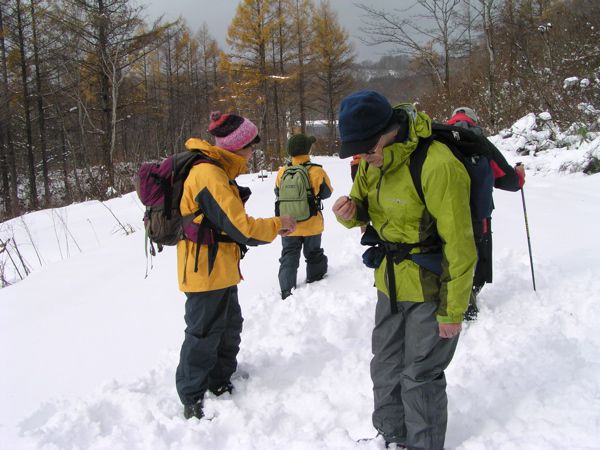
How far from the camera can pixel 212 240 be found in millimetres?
2498

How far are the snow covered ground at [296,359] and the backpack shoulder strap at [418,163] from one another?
4.44 feet

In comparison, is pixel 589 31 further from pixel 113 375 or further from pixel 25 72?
pixel 25 72

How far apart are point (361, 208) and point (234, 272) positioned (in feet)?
3.00

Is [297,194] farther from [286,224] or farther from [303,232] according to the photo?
[286,224]

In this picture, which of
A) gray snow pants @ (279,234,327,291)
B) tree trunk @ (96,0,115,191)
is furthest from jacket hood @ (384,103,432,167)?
tree trunk @ (96,0,115,191)

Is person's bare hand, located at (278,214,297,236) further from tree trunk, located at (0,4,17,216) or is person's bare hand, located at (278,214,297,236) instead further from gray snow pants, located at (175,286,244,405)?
tree trunk, located at (0,4,17,216)

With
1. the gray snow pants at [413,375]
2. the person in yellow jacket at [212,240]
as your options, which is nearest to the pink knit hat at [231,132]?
the person in yellow jacket at [212,240]

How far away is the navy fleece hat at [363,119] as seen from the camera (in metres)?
1.80

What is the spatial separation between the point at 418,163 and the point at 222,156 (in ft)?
4.13

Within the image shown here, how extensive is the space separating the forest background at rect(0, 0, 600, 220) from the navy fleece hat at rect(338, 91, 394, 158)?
7505mm

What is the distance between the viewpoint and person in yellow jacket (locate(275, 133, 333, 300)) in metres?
4.61

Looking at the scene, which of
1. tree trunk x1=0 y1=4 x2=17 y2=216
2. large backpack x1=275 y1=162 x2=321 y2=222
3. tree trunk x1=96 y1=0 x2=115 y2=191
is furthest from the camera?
tree trunk x1=0 y1=4 x2=17 y2=216

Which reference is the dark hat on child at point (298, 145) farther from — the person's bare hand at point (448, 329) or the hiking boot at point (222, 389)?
the person's bare hand at point (448, 329)

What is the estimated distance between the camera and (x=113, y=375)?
310cm
